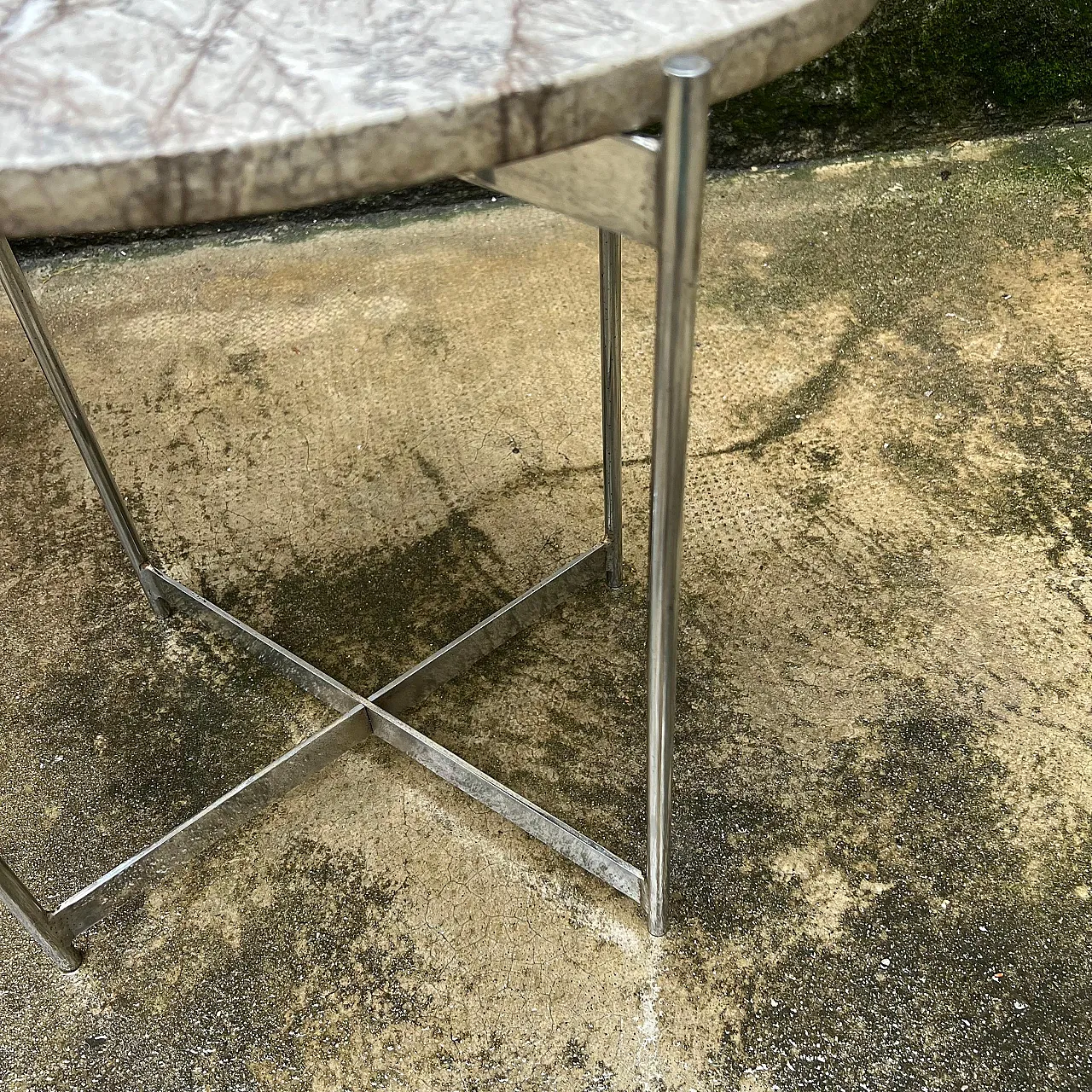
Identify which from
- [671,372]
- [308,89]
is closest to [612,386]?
[671,372]

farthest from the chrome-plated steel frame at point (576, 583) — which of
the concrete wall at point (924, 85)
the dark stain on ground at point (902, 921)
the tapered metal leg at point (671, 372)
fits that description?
the concrete wall at point (924, 85)

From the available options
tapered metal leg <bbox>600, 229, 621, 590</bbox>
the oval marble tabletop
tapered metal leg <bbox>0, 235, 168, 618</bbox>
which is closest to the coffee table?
the oval marble tabletop

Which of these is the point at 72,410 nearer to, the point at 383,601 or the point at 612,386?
the point at 383,601

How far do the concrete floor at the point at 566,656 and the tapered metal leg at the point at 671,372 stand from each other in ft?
0.83

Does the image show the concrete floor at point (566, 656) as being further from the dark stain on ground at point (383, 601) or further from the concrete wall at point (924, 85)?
the concrete wall at point (924, 85)

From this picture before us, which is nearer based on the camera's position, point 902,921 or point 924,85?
point 902,921

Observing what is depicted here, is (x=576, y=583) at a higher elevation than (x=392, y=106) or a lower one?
lower

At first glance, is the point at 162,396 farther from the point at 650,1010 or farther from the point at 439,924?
the point at 650,1010

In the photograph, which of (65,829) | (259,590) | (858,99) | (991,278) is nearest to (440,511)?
(259,590)

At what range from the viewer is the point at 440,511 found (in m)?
1.63

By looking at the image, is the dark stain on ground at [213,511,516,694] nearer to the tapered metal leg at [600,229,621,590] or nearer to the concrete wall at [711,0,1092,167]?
the tapered metal leg at [600,229,621,590]

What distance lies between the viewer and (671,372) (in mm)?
730

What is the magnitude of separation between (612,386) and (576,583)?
28 cm

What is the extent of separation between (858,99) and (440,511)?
54.2 inches
